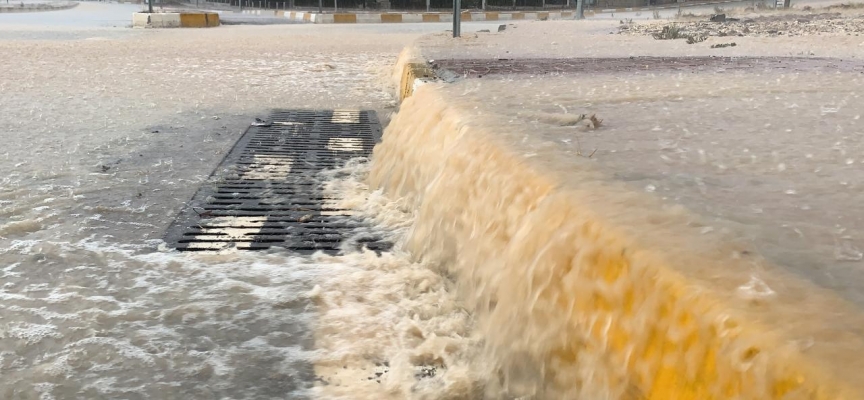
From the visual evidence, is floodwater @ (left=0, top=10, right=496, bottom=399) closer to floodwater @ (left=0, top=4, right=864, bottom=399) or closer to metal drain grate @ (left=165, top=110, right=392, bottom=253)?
floodwater @ (left=0, top=4, right=864, bottom=399)

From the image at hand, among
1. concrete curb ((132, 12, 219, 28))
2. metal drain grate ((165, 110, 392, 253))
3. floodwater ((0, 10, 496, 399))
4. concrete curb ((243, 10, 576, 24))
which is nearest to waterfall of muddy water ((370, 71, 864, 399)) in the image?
floodwater ((0, 10, 496, 399))

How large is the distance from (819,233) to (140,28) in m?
18.4

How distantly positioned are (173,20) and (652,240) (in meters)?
Answer: 19.3

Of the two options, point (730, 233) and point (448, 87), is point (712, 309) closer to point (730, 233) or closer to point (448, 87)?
point (730, 233)

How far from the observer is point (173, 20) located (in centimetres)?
1894

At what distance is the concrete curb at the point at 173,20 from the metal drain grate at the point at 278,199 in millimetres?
14483

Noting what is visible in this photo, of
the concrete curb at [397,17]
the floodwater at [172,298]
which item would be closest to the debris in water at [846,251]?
the floodwater at [172,298]

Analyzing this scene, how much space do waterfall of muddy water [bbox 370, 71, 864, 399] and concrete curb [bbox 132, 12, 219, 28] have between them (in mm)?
16713

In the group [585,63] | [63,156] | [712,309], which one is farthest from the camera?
[585,63]

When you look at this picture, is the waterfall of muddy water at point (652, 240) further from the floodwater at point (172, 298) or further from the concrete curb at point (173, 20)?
the concrete curb at point (173, 20)

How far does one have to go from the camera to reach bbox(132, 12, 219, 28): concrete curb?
18.5 metres

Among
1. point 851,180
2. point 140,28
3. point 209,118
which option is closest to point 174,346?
point 851,180

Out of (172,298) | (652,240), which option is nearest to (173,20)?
(172,298)

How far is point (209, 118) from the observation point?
6.05 m
